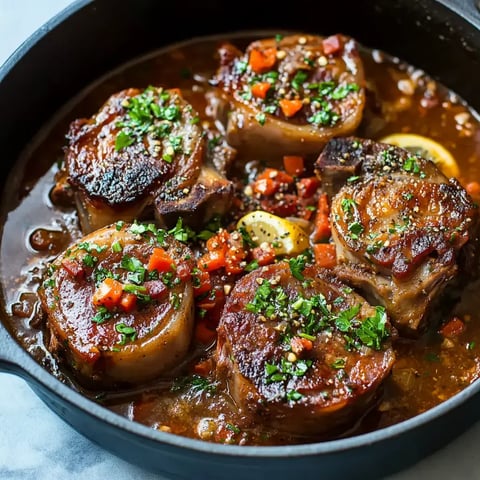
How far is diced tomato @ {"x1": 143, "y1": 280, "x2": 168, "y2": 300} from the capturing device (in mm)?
3475

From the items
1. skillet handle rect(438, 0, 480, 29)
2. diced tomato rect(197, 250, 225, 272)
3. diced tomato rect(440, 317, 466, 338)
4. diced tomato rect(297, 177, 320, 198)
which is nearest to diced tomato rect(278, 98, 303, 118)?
diced tomato rect(297, 177, 320, 198)

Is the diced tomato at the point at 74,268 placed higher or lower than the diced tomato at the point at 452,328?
lower

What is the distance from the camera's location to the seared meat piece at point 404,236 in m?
3.53

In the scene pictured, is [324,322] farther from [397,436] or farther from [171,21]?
[171,21]

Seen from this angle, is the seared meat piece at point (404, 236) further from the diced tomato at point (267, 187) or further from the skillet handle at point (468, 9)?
the skillet handle at point (468, 9)

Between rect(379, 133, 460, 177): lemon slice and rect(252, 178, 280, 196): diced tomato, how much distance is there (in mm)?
633

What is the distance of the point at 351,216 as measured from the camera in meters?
3.67

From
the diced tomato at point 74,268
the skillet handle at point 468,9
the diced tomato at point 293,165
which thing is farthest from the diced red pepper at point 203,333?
the skillet handle at point 468,9

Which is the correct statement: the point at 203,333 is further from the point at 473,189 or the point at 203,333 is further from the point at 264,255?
the point at 473,189

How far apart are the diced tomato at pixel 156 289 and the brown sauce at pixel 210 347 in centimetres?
34

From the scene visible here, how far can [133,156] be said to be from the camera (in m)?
3.90

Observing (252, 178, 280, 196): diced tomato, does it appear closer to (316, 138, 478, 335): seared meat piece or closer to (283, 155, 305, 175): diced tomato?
(283, 155, 305, 175): diced tomato

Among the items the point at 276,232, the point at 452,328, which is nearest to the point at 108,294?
the point at 276,232

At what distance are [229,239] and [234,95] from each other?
2.56 ft
